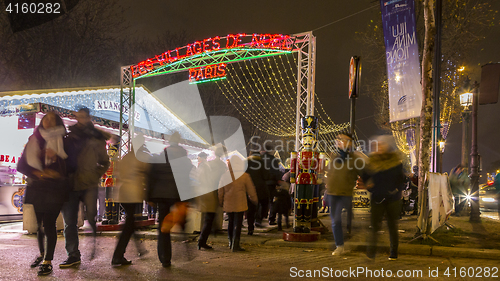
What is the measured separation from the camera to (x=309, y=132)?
730 centimetres

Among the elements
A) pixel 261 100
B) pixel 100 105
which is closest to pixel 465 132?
pixel 100 105

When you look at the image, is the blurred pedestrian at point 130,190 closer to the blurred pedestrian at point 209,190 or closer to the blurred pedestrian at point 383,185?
the blurred pedestrian at point 209,190

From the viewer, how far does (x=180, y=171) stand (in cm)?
522

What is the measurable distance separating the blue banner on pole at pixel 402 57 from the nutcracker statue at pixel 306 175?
2527mm

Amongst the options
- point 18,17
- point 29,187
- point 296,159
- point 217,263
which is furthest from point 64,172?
point 18,17

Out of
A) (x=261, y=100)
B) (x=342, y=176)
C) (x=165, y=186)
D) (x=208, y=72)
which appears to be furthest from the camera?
(x=261, y=100)

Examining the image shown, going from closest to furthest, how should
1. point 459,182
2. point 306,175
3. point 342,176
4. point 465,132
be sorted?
point 342,176 < point 306,175 < point 459,182 < point 465,132

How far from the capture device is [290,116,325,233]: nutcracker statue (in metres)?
7.21

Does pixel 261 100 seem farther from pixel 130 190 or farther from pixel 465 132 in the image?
pixel 130 190

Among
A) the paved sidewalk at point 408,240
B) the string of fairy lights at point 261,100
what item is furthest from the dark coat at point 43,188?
the string of fairy lights at point 261,100

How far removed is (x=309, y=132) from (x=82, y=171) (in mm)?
4015

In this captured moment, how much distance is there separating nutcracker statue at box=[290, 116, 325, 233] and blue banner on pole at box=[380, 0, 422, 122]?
253 centimetres

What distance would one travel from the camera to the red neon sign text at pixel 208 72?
13.5m

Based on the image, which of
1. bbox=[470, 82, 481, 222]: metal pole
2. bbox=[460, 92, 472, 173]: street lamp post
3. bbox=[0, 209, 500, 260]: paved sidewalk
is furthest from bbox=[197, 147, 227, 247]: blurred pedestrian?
bbox=[460, 92, 472, 173]: street lamp post
